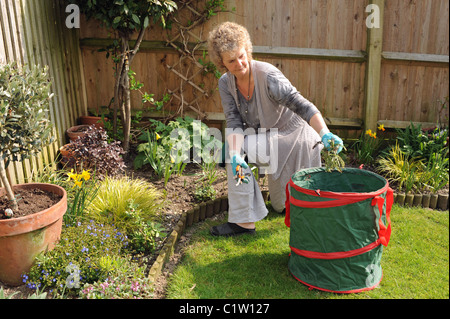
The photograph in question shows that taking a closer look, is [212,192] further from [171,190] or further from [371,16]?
[371,16]

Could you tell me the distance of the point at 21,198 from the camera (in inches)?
100.0

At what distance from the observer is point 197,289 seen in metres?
2.45

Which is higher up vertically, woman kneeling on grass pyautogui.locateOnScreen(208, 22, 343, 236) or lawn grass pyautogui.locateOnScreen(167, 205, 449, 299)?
woman kneeling on grass pyautogui.locateOnScreen(208, 22, 343, 236)

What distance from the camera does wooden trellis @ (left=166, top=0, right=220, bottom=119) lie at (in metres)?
4.41

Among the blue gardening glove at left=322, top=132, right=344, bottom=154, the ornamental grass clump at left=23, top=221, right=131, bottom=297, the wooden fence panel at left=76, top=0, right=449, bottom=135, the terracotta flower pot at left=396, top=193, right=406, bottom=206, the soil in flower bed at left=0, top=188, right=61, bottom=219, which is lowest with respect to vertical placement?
the terracotta flower pot at left=396, top=193, right=406, bottom=206

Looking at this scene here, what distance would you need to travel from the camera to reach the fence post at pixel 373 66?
14.3 ft

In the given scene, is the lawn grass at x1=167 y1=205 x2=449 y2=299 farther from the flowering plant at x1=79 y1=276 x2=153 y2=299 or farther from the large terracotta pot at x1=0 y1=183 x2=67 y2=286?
the large terracotta pot at x1=0 y1=183 x2=67 y2=286

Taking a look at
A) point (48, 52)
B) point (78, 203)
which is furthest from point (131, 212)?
point (48, 52)

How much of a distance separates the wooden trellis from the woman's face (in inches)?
67.3

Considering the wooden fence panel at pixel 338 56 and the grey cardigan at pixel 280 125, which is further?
the wooden fence panel at pixel 338 56

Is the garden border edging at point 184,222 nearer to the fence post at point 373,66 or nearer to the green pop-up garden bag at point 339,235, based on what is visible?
the green pop-up garden bag at point 339,235

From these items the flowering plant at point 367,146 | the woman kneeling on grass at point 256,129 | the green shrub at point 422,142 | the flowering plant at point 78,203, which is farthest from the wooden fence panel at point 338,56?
the flowering plant at point 78,203

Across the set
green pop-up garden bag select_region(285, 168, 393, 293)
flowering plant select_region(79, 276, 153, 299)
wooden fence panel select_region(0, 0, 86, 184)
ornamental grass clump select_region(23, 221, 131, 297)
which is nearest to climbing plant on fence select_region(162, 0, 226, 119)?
wooden fence panel select_region(0, 0, 86, 184)

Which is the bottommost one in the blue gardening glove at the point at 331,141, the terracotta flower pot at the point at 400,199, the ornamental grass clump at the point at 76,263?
the terracotta flower pot at the point at 400,199
